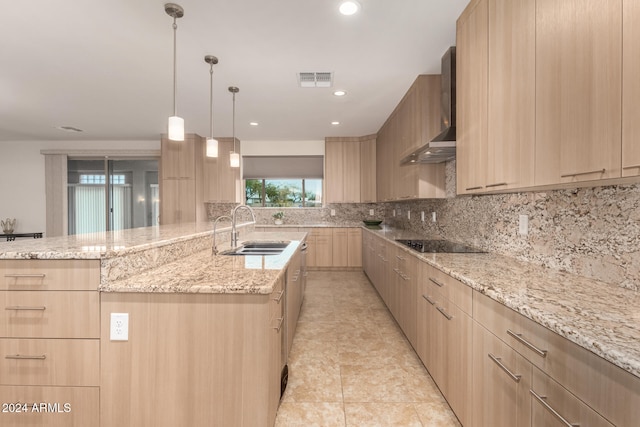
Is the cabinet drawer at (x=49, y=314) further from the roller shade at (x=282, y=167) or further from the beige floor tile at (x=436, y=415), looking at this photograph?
the roller shade at (x=282, y=167)

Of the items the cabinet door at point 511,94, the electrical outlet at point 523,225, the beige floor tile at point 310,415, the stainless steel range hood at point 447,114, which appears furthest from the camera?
the stainless steel range hood at point 447,114

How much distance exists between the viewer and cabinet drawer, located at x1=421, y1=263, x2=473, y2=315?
1.51m

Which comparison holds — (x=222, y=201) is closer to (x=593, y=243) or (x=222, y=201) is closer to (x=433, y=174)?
(x=433, y=174)

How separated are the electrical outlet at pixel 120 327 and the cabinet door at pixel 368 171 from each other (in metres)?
4.87

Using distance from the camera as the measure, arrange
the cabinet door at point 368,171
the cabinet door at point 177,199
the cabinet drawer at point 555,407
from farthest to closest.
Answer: the cabinet door at point 368,171 < the cabinet door at point 177,199 < the cabinet drawer at point 555,407

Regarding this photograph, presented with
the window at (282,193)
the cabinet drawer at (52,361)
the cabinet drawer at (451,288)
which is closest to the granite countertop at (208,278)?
the cabinet drawer at (52,361)

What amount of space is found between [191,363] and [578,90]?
2015mm

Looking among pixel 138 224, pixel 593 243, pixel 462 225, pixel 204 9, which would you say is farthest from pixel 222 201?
pixel 593 243

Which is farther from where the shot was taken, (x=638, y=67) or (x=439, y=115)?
(x=439, y=115)

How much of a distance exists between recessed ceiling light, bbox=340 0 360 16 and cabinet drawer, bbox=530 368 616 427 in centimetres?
227

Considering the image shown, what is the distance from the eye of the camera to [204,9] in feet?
6.78

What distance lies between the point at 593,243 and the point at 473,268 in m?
0.56

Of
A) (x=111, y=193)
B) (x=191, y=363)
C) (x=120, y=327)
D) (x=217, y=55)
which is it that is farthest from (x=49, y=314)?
(x=111, y=193)

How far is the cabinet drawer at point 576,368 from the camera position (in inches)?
28.3
